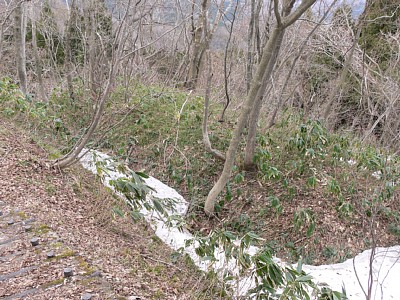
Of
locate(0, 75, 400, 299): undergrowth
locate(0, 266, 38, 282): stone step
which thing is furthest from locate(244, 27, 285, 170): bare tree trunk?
locate(0, 266, 38, 282): stone step

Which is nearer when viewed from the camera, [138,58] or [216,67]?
[138,58]

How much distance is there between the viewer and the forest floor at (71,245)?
84.0 inches

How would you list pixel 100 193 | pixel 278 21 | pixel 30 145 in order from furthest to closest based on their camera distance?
1. pixel 30 145
2. pixel 100 193
3. pixel 278 21

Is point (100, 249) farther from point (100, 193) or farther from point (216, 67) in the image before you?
point (216, 67)

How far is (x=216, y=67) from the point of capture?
34.1 ft

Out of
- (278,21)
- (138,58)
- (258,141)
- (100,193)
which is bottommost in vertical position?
(100,193)

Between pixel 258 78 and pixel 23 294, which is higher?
pixel 258 78

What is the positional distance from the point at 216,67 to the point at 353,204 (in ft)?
21.7

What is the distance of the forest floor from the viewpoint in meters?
2.13

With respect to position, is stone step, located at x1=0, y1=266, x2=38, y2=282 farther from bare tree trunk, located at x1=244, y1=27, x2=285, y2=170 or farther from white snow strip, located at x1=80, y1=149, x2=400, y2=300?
bare tree trunk, located at x1=244, y1=27, x2=285, y2=170

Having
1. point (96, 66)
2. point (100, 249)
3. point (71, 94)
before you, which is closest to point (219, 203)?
point (100, 249)

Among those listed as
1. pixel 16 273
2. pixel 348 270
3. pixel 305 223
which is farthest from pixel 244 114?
pixel 16 273

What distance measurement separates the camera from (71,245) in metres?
2.56

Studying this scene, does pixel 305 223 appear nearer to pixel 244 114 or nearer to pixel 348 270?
pixel 348 270
